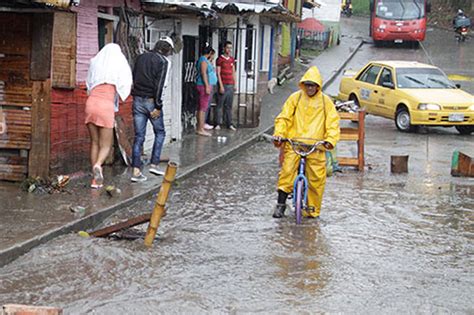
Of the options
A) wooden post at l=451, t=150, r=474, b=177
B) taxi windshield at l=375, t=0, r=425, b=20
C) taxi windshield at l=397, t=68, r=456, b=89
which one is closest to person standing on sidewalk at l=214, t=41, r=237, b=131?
taxi windshield at l=397, t=68, r=456, b=89

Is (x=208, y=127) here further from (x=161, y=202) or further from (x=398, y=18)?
(x=398, y=18)

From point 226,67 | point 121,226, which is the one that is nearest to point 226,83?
point 226,67

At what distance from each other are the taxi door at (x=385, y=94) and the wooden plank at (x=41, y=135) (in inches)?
453

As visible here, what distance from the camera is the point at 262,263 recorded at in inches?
315

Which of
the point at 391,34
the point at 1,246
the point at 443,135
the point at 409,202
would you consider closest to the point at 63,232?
the point at 1,246

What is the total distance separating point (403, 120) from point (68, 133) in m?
10.9

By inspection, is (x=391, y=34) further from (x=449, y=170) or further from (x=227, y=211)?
(x=227, y=211)

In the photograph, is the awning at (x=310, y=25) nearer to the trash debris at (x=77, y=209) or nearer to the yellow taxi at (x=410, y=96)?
the yellow taxi at (x=410, y=96)

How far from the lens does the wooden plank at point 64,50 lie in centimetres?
1080

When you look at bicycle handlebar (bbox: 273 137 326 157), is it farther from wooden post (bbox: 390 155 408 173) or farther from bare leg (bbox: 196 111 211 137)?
bare leg (bbox: 196 111 211 137)

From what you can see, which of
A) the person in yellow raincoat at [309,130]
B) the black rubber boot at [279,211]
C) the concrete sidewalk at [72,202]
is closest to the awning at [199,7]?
the concrete sidewalk at [72,202]

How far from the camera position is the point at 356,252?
8.62 metres

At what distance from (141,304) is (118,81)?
4.68 metres

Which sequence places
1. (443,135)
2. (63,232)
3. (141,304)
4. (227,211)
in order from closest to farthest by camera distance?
(141,304) < (63,232) < (227,211) < (443,135)
